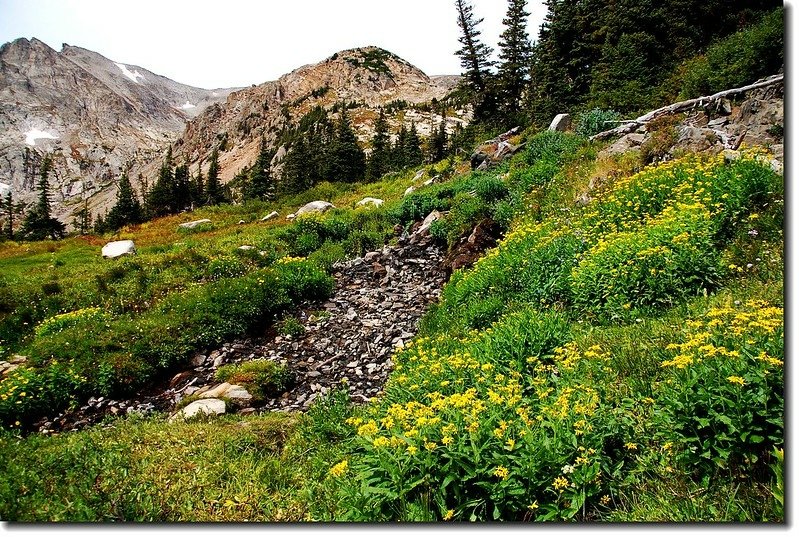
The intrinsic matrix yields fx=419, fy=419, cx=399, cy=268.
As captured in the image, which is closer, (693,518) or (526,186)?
(693,518)

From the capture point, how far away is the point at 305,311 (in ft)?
35.7

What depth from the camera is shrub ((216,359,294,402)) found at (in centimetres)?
734

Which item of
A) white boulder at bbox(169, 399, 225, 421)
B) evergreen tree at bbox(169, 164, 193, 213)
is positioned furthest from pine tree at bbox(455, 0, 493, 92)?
evergreen tree at bbox(169, 164, 193, 213)

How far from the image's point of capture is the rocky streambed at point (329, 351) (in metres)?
7.12

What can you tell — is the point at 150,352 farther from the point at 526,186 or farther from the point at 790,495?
the point at 526,186

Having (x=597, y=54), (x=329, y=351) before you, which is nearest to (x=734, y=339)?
(x=329, y=351)

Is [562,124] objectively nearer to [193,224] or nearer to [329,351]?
[329,351]

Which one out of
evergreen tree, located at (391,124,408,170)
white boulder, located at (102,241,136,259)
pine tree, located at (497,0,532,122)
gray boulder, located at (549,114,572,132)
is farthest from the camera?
evergreen tree, located at (391,124,408,170)

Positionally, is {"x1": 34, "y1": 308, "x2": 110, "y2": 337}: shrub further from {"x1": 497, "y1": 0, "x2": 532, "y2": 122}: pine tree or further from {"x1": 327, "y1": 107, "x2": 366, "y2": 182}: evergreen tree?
{"x1": 327, "y1": 107, "x2": 366, "y2": 182}: evergreen tree

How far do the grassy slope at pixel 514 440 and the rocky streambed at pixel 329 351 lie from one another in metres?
1.16

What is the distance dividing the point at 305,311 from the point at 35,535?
25.2 feet

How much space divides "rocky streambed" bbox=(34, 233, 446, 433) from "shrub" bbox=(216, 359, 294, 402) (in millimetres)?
134

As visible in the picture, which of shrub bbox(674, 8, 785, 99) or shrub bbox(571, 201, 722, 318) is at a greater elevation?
shrub bbox(674, 8, 785, 99)

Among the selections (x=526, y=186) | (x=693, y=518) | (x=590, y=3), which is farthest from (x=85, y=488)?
(x=590, y=3)
